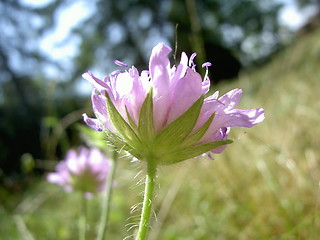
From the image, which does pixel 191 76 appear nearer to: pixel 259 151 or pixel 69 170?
pixel 69 170

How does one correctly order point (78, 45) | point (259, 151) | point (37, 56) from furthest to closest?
point (78, 45) → point (37, 56) → point (259, 151)

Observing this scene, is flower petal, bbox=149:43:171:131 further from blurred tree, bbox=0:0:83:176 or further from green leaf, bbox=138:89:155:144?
blurred tree, bbox=0:0:83:176

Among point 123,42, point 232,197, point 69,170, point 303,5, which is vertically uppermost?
point 69,170

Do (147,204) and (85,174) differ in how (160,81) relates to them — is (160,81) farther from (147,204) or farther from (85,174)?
(85,174)

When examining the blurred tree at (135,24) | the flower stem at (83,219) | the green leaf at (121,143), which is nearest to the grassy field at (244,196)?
the flower stem at (83,219)

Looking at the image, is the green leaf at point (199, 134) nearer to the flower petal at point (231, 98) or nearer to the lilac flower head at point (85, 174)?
the flower petal at point (231, 98)

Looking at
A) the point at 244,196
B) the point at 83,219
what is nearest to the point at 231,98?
the point at 83,219

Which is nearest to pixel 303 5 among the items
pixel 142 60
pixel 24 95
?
pixel 142 60
